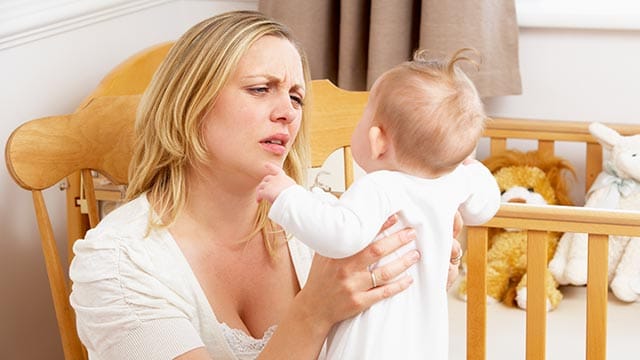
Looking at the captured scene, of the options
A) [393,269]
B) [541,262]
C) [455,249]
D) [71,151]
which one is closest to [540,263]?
[541,262]

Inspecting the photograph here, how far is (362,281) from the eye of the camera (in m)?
1.25

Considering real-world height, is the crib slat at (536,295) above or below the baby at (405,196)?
below

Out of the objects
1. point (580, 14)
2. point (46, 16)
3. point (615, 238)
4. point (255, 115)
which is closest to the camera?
point (255, 115)

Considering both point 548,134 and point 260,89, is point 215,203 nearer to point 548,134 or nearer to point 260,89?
point 260,89

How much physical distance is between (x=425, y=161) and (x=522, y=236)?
1.11 metres

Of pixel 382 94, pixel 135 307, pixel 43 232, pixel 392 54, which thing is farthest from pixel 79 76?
pixel 382 94

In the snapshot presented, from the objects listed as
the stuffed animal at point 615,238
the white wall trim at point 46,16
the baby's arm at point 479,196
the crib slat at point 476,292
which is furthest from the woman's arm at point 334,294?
the stuffed animal at point 615,238

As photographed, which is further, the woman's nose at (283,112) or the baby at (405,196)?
the woman's nose at (283,112)

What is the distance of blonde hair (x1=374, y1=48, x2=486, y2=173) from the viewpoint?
1.18 meters

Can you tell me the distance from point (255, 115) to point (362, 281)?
281 mm

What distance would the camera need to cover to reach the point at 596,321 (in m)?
1.64

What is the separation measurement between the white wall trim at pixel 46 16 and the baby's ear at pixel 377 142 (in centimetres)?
94

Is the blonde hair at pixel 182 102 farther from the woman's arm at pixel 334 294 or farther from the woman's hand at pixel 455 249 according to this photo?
the woman's hand at pixel 455 249

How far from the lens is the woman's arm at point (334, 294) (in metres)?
1.24
